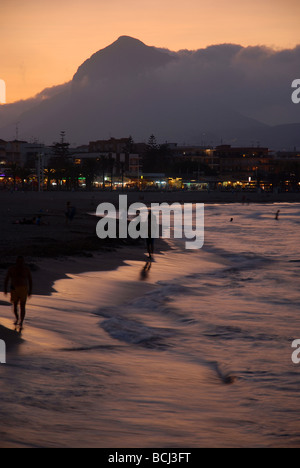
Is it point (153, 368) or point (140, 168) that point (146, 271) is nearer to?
point (153, 368)

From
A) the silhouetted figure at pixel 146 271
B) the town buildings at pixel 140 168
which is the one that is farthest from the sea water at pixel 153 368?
the town buildings at pixel 140 168

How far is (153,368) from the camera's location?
10.6 meters

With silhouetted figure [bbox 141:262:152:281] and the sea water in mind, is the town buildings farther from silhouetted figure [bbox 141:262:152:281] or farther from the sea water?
the sea water

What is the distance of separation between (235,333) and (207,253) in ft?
57.9

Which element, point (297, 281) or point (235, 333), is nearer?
point (235, 333)

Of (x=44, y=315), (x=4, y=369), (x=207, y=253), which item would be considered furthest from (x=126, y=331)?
(x=207, y=253)

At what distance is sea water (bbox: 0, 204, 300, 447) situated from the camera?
7750mm

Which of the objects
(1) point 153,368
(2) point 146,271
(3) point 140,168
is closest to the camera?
(1) point 153,368

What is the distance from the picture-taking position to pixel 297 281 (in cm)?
2216

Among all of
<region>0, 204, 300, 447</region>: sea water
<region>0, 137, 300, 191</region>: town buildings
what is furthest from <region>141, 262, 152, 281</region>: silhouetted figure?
<region>0, 137, 300, 191</region>: town buildings

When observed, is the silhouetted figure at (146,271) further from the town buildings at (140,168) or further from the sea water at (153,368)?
the town buildings at (140,168)

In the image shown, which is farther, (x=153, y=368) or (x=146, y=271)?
(x=146, y=271)

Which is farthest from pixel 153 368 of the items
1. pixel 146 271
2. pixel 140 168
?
pixel 140 168
